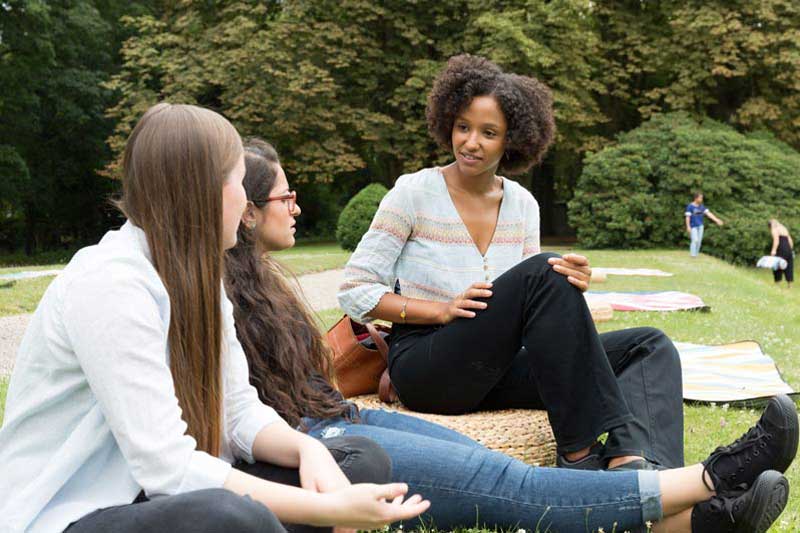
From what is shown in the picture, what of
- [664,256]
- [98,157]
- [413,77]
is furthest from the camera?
[98,157]

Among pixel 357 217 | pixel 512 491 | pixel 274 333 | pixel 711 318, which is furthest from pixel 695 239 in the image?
pixel 274 333

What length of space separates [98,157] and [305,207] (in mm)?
7689

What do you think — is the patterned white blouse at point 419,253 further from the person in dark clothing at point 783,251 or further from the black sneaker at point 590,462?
the person in dark clothing at point 783,251

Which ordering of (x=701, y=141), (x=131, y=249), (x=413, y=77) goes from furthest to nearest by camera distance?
(x=413, y=77)
(x=701, y=141)
(x=131, y=249)

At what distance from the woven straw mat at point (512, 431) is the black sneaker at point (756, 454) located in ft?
2.95

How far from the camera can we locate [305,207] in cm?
3241

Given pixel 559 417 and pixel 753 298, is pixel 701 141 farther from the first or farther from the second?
pixel 559 417

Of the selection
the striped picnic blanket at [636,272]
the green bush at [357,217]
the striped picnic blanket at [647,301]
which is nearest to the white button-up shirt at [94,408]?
the striped picnic blanket at [647,301]

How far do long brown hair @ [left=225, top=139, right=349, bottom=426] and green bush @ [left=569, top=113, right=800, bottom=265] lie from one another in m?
19.0

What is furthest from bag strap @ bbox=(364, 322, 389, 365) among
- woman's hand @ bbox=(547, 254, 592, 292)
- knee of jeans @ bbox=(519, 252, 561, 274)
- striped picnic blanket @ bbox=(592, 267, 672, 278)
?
striped picnic blanket @ bbox=(592, 267, 672, 278)

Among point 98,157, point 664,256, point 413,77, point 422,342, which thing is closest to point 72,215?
point 98,157

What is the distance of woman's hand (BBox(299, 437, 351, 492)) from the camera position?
2059 mm

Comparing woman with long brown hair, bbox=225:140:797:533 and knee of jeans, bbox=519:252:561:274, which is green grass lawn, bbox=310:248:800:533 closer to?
woman with long brown hair, bbox=225:140:797:533

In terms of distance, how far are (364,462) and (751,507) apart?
116 cm
